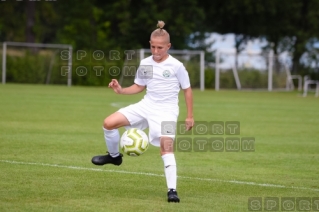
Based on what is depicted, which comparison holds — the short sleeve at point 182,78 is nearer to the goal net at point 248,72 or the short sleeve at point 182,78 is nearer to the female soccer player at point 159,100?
the female soccer player at point 159,100

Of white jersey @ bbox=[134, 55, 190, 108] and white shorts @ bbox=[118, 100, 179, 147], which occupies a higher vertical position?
white jersey @ bbox=[134, 55, 190, 108]

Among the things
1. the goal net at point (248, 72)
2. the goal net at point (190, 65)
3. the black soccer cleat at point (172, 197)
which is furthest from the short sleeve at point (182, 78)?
the goal net at point (248, 72)

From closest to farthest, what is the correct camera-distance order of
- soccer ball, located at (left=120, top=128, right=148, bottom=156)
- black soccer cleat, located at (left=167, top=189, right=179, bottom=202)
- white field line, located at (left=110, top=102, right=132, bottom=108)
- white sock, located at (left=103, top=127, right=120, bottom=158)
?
black soccer cleat, located at (left=167, top=189, right=179, bottom=202) < soccer ball, located at (left=120, top=128, right=148, bottom=156) < white sock, located at (left=103, top=127, right=120, bottom=158) < white field line, located at (left=110, top=102, right=132, bottom=108)

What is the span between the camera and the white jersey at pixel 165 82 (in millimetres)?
9148

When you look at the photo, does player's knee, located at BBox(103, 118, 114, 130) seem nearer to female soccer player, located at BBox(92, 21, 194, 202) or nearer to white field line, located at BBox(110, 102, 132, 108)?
female soccer player, located at BBox(92, 21, 194, 202)

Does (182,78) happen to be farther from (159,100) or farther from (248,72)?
(248,72)

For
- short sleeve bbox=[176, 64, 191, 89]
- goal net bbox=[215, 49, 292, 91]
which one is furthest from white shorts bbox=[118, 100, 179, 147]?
goal net bbox=[215, 49, 292, 91]

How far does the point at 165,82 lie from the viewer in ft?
30.0

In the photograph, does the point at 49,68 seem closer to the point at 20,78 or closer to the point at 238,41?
the point at 20,78

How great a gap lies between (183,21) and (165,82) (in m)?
45.7

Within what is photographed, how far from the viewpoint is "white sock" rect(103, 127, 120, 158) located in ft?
30.8

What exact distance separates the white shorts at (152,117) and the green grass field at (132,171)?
2.50ft

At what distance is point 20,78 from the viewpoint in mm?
44656

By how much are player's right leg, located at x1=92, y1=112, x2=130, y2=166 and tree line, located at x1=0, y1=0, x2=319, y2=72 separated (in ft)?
144
